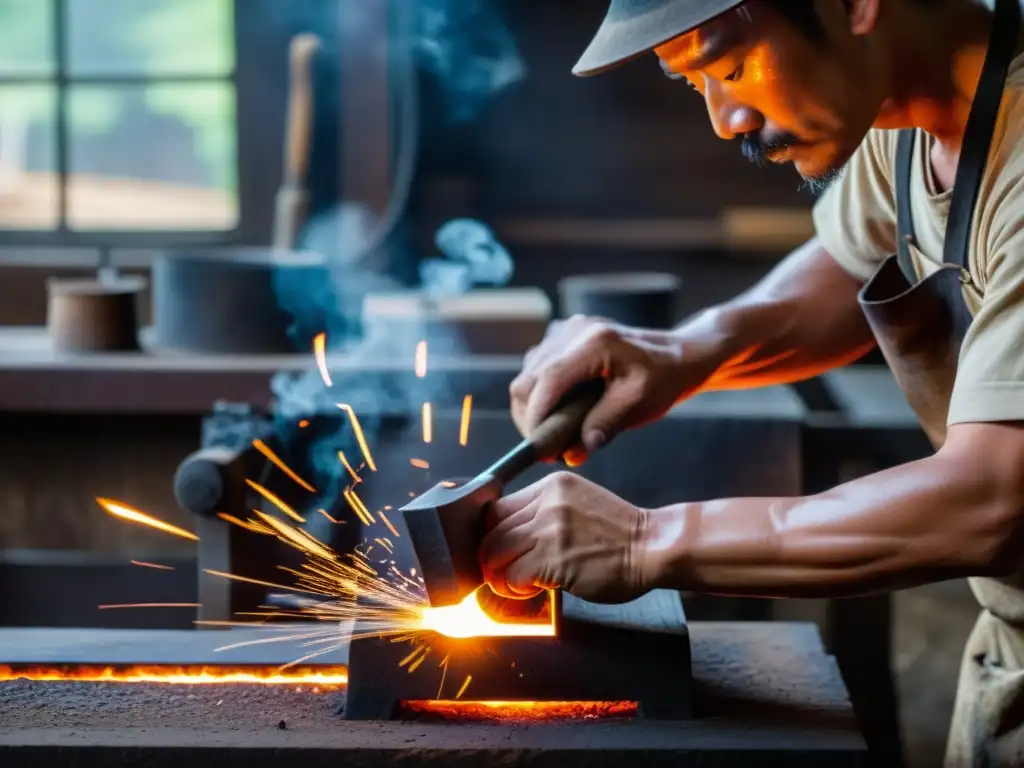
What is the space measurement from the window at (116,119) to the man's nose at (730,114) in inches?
106

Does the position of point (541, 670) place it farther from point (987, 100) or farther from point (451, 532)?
point (987, 100)

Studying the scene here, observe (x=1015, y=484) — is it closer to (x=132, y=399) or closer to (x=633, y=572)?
(x=633, y=572)

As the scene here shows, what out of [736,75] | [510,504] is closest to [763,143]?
[736,75]

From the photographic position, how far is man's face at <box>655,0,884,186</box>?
158 cm

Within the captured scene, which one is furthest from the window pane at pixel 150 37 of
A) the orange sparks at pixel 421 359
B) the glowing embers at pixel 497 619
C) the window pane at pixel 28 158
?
the glowing embers at pixel 497 619

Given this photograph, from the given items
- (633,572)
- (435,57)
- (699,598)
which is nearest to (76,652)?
(633,572)

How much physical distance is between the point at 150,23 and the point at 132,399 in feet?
5.05

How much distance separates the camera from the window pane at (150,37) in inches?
160

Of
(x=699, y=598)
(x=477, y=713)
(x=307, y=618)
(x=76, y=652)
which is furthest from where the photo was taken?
(x=699, y=598)

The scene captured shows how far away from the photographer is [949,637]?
14.3 feet

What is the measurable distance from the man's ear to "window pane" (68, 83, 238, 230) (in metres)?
2.83

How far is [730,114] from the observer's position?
1.68 m

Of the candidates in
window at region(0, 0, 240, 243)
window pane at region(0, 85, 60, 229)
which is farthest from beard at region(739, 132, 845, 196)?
window pane at region(0, 85, 60, 229)

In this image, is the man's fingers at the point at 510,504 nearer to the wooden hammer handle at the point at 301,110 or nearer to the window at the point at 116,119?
the wooden hammer handle at the point at 301,110
